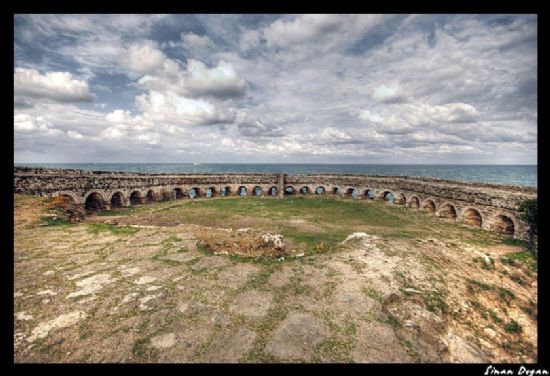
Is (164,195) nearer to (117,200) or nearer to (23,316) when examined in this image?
(117,200)

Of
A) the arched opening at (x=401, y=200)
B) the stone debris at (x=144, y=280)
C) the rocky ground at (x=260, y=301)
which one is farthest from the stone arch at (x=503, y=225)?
the stone debris at (x=144, y=280)

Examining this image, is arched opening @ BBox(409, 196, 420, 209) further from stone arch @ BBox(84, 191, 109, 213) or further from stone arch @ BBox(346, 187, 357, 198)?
stone arch @ BBox(84, 191, 109, 213)

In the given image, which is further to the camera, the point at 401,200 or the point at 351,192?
the point at 351,192

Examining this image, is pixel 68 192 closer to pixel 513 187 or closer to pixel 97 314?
pixel 97 314

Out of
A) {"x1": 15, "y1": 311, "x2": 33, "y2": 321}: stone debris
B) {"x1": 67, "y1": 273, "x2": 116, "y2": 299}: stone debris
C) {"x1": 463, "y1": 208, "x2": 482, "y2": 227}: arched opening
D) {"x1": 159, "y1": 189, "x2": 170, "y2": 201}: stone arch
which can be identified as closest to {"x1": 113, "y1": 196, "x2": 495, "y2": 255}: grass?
{"x1": 463, "y1": 208, "x2": 482, "y2": 227}: arched opening

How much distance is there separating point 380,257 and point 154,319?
8.69 m

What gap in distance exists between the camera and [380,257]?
10859 mm

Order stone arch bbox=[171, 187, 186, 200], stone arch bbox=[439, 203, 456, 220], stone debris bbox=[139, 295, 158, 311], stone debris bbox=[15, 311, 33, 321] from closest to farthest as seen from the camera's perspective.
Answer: stone debris bbox=[15, 311, 33, 321] → stone debris bbox=[139, 295, 158, 311] → stone arch bbox=[439, 203, 456, 220] → stone arch bbox=[171, 187, 186, 200]

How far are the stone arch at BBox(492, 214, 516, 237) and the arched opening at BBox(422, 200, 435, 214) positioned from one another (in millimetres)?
6382

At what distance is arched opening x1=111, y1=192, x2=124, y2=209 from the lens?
26.9 m

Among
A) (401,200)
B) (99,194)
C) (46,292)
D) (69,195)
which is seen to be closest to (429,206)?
(401,200)

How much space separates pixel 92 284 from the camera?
7938mm

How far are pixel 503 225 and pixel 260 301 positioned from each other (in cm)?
1930

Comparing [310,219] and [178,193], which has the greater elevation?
[178,193]
